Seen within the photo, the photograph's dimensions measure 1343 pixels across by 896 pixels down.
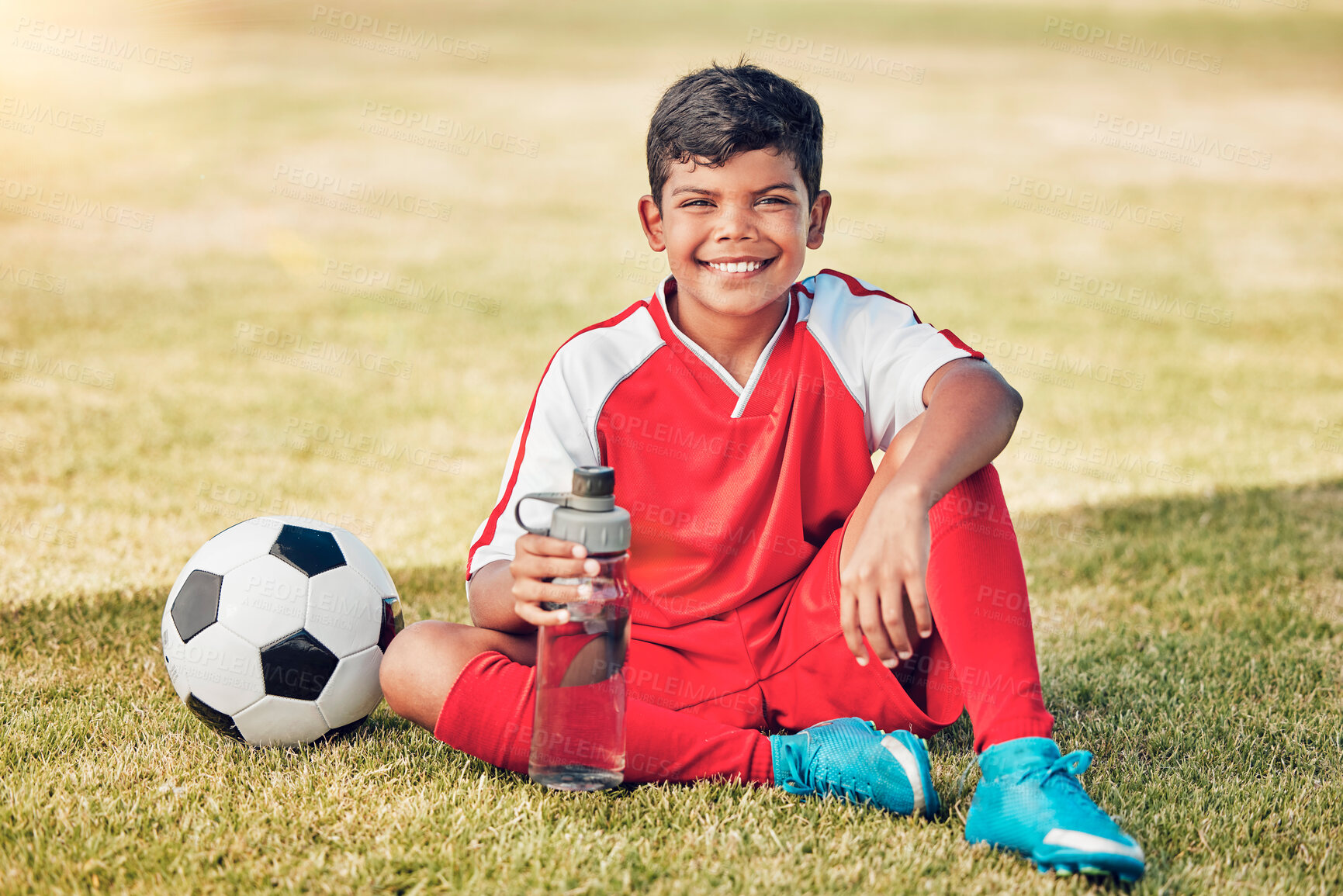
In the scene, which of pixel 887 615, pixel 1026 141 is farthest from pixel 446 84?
pixel 887 615

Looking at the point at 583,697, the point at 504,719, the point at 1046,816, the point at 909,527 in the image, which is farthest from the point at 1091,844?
the point at 504,719

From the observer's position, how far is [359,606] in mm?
2555

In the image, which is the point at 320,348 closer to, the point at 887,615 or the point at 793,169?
the point at 793,169

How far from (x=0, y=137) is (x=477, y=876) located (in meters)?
15.1

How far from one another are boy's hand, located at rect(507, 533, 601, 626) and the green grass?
37cm

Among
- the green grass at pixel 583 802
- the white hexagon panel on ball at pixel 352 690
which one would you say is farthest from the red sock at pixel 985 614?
the white hexagon panel on ball at pixel 352 690

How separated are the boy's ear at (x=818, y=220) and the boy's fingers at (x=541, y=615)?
103cm

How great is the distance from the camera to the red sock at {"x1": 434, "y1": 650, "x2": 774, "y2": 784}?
2.25 m

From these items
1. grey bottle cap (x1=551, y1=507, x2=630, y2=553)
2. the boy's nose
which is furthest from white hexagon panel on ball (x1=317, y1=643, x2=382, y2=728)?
the boy's nose

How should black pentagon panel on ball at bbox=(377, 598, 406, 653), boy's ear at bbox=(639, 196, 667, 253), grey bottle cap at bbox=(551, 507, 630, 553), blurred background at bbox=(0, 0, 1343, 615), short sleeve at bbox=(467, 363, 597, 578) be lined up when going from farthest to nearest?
blurred background at bbox=(0, 0, 1343, 615) < boy's ear at bbox=(639, 196, 667, 253) < black pentagon panel on ball at bbox=(377, 598, 406, 653) < short sleeve at bbox=(467, 363, 597, 578) < grey bottle cap at bbox=(551, 507, 630, 553)

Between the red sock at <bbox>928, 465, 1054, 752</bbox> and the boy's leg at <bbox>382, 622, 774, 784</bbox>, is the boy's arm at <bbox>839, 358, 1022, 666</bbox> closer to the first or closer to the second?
the red sock at <bbox>928, 465, 1054, 752</bbox>

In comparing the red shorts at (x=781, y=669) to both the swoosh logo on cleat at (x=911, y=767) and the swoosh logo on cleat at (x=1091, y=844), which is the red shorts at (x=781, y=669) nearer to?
the swoosh logo on cleat at (x=911, y=767)

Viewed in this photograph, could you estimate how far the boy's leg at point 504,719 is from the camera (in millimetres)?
2254

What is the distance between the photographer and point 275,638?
2459 mm
